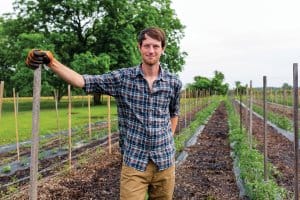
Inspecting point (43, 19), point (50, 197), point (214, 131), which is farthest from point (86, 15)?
point (50, 197)

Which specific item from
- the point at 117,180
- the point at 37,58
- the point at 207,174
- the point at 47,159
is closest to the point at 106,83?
the point at 37,58

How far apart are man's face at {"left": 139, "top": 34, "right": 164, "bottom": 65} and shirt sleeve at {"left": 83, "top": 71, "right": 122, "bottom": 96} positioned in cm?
23

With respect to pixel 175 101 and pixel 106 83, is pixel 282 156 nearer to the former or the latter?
pixel 175 101

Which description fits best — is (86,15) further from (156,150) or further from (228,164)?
(156,150)

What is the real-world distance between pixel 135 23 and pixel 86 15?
11.2 feet

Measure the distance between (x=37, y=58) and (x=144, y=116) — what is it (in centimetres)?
81

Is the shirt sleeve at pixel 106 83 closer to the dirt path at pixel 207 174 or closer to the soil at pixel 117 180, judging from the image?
the soil at pixel 117 180

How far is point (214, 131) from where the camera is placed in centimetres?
1577

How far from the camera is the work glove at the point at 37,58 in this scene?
2.57 m

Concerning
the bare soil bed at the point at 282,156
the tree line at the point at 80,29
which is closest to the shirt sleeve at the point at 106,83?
the bare soil bed at the point at 282,156

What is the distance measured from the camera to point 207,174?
807 cm

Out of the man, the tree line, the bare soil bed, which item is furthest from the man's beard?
the tree line

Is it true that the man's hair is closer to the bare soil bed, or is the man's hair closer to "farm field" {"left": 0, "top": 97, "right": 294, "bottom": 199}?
"farm field" {"left": 0, "top": 97, "right": 294, "bottom": 199}

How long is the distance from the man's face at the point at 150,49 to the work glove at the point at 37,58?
0.65 m
